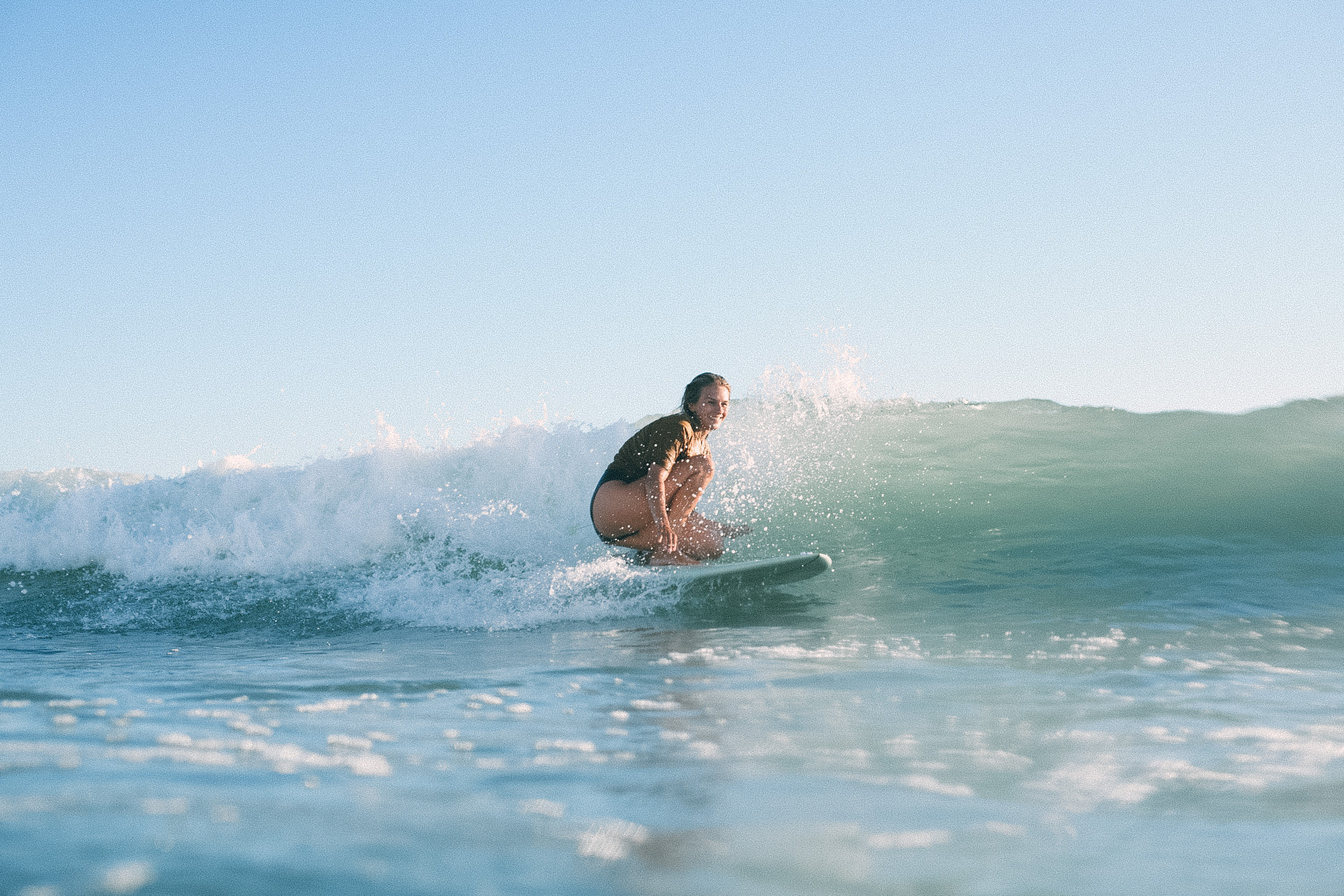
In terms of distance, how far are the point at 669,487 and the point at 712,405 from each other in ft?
2.07

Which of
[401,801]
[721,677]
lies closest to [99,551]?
[721,677]

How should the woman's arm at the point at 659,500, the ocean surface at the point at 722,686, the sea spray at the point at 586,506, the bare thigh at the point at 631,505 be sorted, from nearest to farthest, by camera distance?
the ocean surface at the point at 722,686
the woman's arm at the point at 659,500
the bare thigh at the point at 631,505
the sea spray at the point at 586,506

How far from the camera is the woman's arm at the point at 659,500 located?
5602 mm

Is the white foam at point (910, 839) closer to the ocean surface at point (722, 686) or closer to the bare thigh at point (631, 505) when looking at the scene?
the ocean surface at point (722, 686)

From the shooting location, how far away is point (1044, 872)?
67.9 inches

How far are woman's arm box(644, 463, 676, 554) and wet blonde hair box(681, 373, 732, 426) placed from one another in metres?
0.41

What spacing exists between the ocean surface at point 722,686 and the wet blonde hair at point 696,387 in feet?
3.49

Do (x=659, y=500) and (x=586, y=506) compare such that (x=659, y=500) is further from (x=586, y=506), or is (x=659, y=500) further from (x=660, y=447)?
(x=586, y=506)

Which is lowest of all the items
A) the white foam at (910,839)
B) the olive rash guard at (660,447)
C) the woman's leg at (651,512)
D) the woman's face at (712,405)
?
the white foam at (910,839)

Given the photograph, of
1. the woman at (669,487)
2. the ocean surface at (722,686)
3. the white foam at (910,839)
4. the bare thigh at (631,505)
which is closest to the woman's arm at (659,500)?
the woman at (669,487)

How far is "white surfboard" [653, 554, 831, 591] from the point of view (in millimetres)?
5652

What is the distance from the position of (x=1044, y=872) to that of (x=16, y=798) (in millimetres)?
2090

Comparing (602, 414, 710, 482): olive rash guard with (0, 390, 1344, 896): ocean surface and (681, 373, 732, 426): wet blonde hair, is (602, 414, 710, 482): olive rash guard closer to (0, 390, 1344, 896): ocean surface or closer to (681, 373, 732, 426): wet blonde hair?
(681, 373, 732, 426): wet blonde hair

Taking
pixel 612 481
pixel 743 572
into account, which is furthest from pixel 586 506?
pixel 743 572
